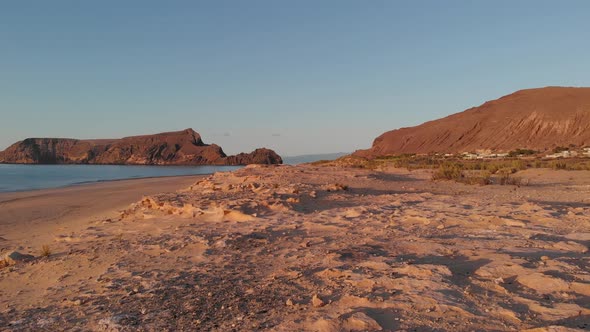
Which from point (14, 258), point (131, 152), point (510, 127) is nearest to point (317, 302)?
point (14, 258)

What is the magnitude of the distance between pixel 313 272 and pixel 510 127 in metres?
48.9

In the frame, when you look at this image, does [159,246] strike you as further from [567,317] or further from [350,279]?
[567,317]

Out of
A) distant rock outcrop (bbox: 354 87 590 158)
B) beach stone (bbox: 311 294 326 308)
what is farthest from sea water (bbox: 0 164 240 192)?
distant rock outcrop (bbox: 354 87 590 158)

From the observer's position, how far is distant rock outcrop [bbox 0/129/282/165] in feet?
275

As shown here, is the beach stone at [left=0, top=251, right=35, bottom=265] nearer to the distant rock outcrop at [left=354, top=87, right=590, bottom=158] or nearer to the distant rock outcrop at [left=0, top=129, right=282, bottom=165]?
the distant rock outcrop at [left=354, top=87, right=590, bottom=158]

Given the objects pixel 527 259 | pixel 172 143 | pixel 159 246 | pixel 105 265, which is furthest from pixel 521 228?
pixel 172 143

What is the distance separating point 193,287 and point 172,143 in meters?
93.3

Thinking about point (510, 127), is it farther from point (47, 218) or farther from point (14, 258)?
point (14, 258)

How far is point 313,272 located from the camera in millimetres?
3994

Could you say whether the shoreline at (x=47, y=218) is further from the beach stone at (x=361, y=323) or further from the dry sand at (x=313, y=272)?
the beach stone at (x=361, y=323)

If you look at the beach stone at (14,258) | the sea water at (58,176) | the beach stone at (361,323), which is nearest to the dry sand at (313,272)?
the beach stone at (361,323)

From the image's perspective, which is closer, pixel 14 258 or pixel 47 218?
pixel 14 258

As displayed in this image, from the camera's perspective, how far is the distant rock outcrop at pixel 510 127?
41.4 metres

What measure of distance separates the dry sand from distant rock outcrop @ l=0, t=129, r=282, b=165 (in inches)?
2727
